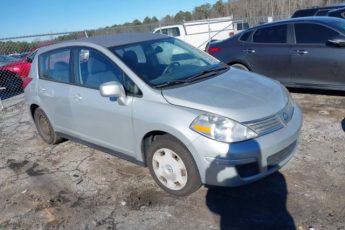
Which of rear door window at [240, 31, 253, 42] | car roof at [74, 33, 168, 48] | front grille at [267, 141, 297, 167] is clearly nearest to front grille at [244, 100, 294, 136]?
front grille at [267, 141, 297, 167]

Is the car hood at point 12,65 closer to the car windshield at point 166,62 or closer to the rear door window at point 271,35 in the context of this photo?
the rear door window at point 271,35

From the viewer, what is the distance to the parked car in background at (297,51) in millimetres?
6203

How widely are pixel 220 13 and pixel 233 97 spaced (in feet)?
222

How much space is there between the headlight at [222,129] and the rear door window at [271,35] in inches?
168

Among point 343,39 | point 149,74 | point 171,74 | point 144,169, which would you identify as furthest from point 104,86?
point 343,39

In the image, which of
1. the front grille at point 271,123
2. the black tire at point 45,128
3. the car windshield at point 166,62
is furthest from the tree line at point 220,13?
the front grille at point 271,123

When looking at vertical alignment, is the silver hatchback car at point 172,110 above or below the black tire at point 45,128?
above

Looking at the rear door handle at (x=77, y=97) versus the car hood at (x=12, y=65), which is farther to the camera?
the car hood at (x=12, y=65)

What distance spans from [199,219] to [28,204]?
2.10 m

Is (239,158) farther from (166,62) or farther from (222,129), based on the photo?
(166,62)

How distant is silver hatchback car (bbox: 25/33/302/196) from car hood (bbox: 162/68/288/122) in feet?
0.03

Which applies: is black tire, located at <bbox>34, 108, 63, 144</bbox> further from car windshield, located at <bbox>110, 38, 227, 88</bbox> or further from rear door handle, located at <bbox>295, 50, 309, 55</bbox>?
rear door handle, located at <bbox>295, 50, 309, 55</bbox>

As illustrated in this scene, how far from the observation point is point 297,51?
6.64 metres

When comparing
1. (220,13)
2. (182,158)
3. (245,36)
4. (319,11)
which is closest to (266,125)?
(182,158)
